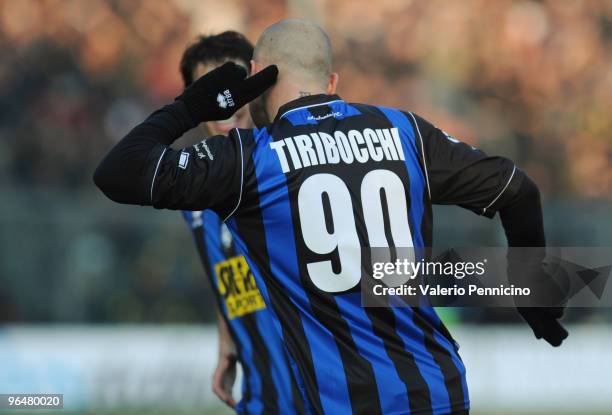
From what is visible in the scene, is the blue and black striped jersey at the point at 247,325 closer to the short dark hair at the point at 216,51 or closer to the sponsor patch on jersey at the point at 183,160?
the short dark hair at the point at 216,51

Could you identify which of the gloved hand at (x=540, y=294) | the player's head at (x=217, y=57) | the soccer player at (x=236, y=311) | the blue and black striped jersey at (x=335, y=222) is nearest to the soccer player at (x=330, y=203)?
the blue and black striped jersey at (x=335, y=222)

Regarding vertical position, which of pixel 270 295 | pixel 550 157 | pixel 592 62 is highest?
pixel 592 62

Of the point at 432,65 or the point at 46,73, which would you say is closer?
the point at 46,73

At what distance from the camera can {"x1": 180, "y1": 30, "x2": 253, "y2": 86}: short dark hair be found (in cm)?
464

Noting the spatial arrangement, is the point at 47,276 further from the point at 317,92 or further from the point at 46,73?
the point at 317,92

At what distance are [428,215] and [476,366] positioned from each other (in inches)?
245

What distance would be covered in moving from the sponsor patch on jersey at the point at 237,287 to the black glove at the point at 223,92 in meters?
1.08

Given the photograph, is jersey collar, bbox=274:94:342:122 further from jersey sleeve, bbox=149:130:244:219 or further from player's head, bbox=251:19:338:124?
jersey sleeve, bbox=149:130:244:219

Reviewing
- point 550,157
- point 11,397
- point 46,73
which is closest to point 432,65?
point 550,157

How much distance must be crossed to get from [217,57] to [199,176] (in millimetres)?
1731

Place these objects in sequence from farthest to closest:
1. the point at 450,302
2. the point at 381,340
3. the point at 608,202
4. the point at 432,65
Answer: the point at 432,65, the point at 608,202, the point at 450,302, the point at 381,340

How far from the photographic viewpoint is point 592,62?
1134 cm

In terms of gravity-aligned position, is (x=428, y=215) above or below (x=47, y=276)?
below

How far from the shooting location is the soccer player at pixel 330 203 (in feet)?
10.1
